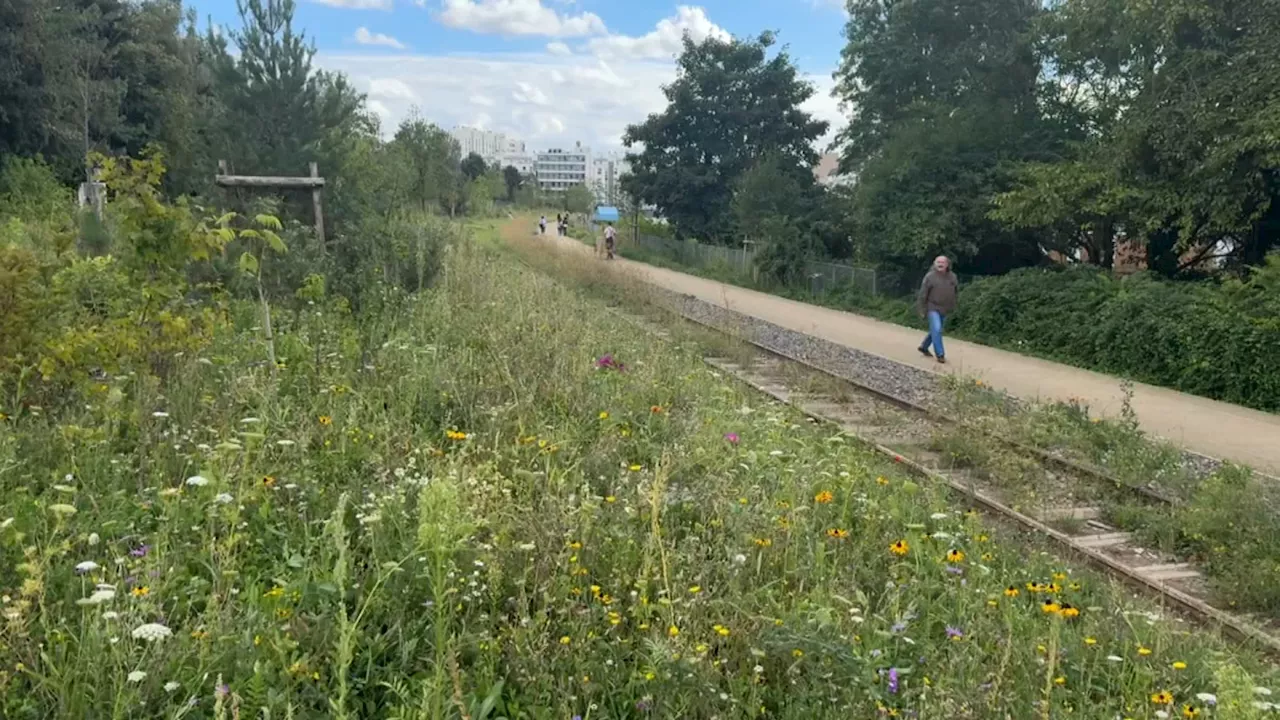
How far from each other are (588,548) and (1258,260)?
707 inches

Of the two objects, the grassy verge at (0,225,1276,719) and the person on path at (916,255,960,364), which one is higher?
the person on path at (916,255,960,364)

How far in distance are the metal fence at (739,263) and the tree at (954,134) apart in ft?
2.91

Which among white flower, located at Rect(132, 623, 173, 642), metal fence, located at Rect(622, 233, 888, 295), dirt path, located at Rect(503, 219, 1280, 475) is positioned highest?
metal fence, located at Rect(622, 233, 888, 295)

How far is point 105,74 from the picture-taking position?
37656 millimetres

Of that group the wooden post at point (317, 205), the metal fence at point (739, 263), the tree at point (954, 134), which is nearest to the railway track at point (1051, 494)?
the wooden post at point (317, 205)

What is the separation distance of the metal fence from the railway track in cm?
1356

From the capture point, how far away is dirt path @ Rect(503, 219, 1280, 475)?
420 inches

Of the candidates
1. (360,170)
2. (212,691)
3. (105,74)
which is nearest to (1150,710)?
(212,691)

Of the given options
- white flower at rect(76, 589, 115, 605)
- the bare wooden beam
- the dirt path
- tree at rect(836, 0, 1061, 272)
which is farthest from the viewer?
tree at rect(836, 0, 1061, 272)

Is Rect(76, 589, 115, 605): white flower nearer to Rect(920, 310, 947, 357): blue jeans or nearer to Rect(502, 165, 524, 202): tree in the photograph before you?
Rect(920, 310, 947, 357): blue jeans

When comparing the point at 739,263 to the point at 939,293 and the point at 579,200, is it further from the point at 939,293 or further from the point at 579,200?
the point at 579,200

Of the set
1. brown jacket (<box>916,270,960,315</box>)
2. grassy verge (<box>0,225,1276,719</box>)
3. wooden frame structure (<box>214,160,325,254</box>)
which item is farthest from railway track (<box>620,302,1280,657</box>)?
wooden frame structure (<box>214,160,325,254</box>)

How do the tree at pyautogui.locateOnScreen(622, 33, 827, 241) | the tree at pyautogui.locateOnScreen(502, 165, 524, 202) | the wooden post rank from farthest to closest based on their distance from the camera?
the tree at pyautogui.locateOnScreen(502, 165, 524, 202)
the tree at pyautogui.locateOnScreen(622, 33, 827, 241)
the wooden post

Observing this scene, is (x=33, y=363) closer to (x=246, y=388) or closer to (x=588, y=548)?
(x=246, y=388)
